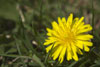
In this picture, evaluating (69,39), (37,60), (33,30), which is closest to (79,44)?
(69,39)

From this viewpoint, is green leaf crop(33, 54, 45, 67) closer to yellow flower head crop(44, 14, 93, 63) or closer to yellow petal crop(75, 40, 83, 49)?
yellow flower head crop(44, 14, 93, 63)

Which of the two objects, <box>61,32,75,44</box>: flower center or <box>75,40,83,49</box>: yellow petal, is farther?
<box>61,32,75,44</box>: flower center

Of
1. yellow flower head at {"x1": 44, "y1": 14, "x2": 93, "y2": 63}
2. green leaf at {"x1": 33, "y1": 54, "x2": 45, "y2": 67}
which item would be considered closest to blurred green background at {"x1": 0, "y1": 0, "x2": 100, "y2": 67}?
green leaf at {"x1": 33, "y1": 54, "x2": 45, "y2": 67}

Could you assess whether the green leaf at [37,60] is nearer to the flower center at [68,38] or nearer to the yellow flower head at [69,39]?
the yellow flower head at [69,39]

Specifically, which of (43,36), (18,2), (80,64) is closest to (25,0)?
(18,2)

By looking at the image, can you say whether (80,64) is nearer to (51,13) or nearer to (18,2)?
(51,13)

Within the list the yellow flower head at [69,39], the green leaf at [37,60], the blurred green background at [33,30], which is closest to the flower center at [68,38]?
the yellow flower head at [69,39]
